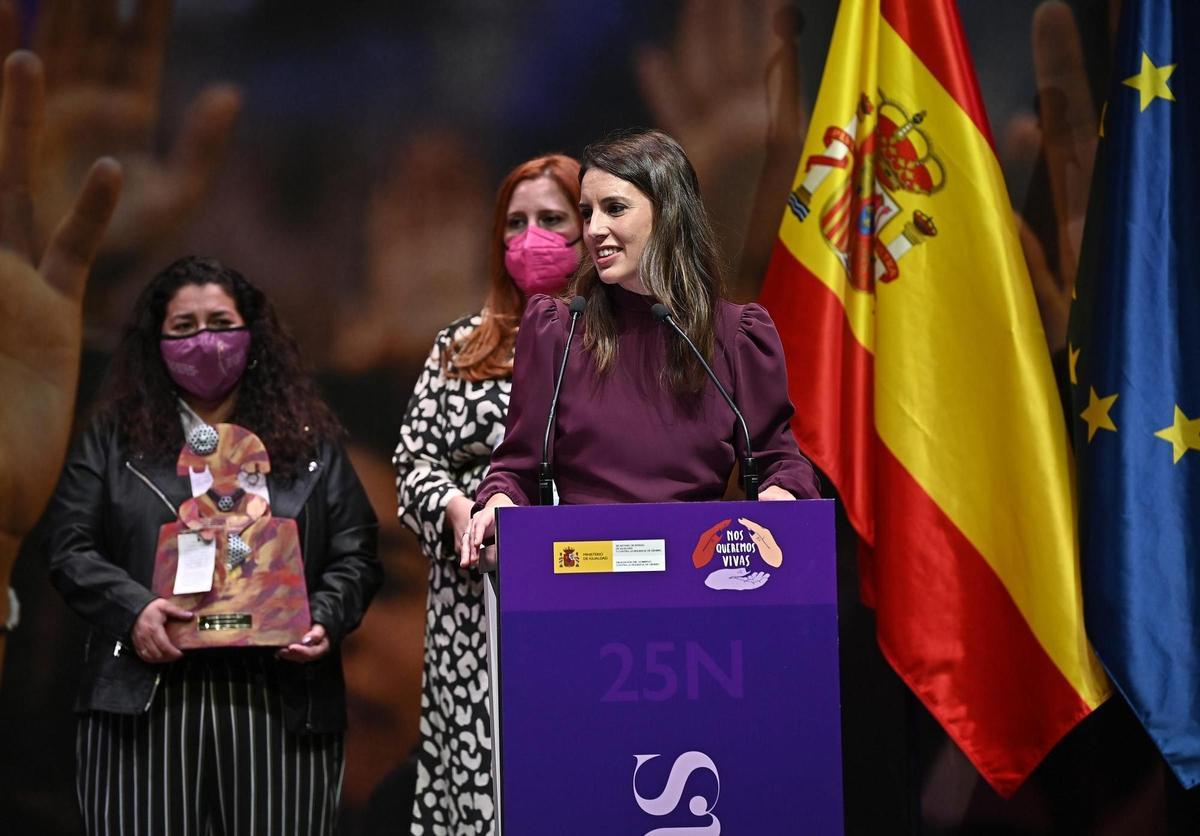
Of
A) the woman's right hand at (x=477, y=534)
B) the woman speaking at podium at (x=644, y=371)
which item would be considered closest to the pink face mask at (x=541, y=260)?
the woman speaking at podium at (x=644, y=371)

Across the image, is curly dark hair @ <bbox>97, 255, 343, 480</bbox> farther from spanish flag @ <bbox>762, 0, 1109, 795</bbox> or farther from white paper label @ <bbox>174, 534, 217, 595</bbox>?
spanish flag @ <bbox>762, 0, 1109, 795</bbox>

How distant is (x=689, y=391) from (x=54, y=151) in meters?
2.85

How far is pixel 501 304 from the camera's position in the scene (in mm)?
3340

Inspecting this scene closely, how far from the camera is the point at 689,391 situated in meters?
2.29

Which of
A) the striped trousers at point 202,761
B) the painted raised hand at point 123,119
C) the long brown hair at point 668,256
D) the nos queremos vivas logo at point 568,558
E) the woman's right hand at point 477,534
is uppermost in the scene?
the painted raised hand at point 123,119

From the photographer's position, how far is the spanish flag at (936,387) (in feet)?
11.8

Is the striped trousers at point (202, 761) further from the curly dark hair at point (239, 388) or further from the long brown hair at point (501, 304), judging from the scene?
the long brown hair at point (501, 304)

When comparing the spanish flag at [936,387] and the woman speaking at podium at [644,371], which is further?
the spanish flag at [936,387]

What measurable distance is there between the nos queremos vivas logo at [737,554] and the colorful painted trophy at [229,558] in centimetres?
143

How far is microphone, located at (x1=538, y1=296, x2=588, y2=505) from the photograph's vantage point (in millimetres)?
2082

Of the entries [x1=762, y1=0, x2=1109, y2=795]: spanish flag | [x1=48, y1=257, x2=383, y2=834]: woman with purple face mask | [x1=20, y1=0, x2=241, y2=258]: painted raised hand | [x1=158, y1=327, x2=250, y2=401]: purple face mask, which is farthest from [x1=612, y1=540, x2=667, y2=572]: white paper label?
[x1=20, y1=0, x2=241, y2=258]: painted raised hand

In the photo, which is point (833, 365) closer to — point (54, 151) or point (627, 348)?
point (627, 348)

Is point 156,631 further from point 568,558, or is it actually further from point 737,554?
point 737,554

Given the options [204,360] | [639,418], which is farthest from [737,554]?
[204,360]
